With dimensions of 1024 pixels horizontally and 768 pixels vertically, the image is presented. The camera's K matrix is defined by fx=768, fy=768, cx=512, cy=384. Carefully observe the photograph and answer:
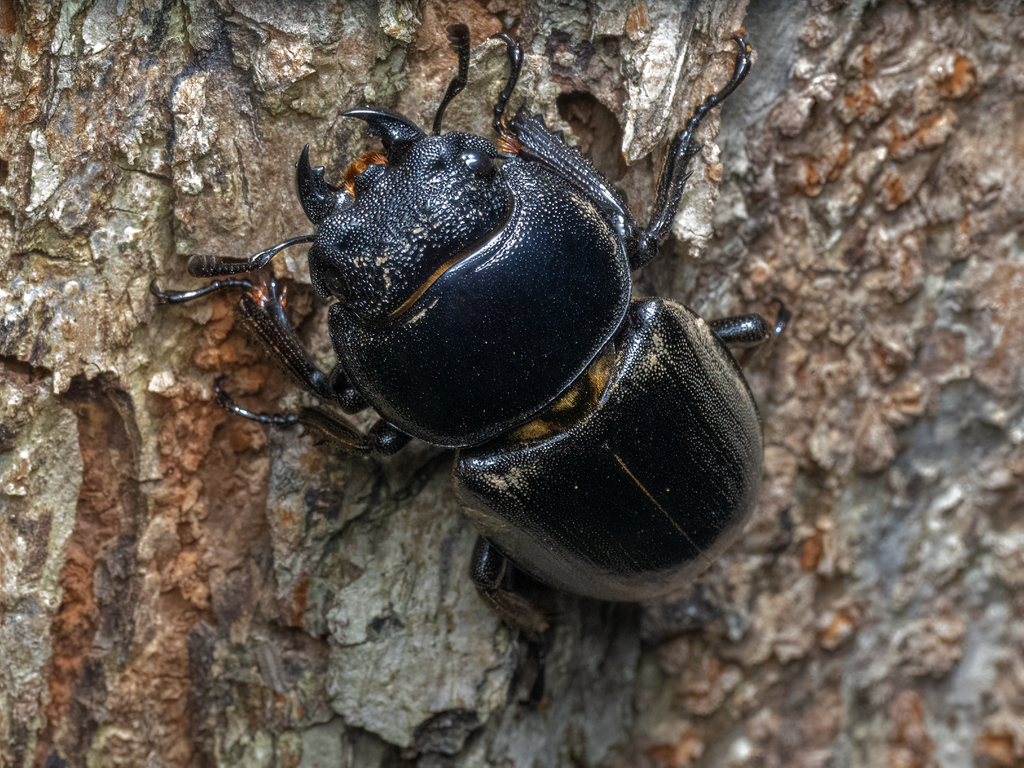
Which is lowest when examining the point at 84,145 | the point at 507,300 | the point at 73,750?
the point at 73,750

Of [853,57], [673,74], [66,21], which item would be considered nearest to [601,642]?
Answer: [673,74]

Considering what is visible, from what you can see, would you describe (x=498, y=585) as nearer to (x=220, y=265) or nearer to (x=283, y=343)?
(x=283, y=343)

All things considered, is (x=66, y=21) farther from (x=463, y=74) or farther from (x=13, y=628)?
(x=13, y=628)

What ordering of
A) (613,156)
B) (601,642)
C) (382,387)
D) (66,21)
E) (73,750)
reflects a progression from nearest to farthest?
(66,21)
(382,387)
(73,750)
(613,156)
(601,642)

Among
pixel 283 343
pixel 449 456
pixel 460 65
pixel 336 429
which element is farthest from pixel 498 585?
pixel 460 65

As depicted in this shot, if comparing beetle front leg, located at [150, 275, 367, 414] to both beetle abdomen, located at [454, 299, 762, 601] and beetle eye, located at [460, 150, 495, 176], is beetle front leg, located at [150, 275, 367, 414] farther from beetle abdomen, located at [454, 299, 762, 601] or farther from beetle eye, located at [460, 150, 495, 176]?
beetle eye, located at [460, 150, 495, 176]

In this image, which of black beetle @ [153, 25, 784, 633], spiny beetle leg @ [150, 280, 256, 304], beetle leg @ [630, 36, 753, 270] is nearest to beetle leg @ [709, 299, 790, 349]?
black beetle @ [153, 25, 784, 633]

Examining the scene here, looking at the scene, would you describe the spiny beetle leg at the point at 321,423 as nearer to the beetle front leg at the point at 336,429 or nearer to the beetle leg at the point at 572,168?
the beetle front leg at the point at 336,429
